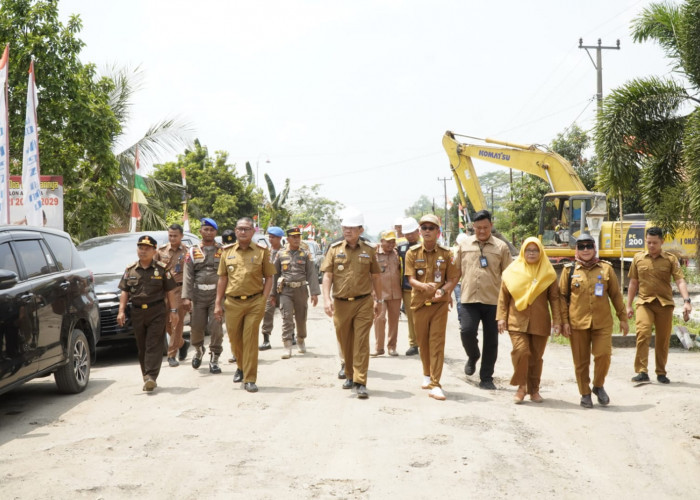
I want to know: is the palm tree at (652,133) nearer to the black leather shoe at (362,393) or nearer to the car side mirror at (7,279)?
the black leather shoe at (362,393)

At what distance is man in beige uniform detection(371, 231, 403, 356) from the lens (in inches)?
412

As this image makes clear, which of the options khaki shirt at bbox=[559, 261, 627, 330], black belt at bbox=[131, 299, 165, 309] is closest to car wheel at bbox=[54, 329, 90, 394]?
black belt at bbox=[131, 299, 165, 309]

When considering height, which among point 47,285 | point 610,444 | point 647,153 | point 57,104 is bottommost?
point 610,444

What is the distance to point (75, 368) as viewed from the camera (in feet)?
26.2

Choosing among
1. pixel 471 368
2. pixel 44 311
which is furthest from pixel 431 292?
pixel 44 311

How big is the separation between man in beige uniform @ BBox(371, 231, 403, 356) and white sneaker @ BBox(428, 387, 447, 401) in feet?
9.70

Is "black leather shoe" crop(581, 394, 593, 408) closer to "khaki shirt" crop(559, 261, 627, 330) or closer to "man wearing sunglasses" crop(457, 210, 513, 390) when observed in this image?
"khaki shirt" crop(559, 261, 627, 330)

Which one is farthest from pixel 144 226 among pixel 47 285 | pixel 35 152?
pixel 47 285

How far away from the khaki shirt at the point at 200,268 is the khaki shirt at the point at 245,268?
4.51ft

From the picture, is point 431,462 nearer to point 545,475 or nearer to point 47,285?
point 545,475

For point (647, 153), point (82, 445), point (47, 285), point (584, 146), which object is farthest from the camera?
point (584, 146)

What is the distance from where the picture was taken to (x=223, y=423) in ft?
21.1

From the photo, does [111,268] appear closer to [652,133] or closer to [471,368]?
[471,368]

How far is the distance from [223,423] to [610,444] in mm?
3194
